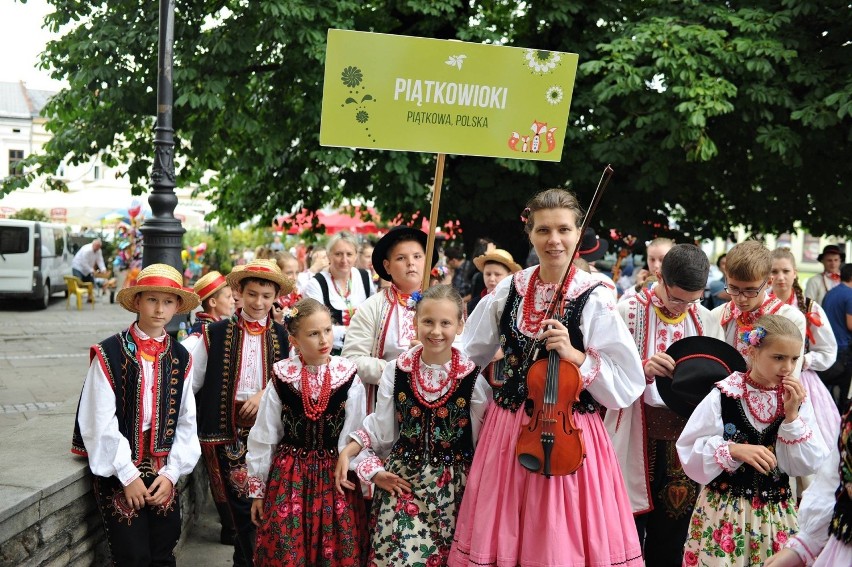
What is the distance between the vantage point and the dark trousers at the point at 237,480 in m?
4.81

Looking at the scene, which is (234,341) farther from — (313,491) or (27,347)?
(27,347)

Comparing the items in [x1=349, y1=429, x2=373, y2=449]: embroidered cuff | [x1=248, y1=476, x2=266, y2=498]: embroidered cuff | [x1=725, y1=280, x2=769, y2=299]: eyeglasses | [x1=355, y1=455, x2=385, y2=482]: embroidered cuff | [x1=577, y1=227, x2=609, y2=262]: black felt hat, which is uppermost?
[x1=577, y1=227, x2=609, y2=262]: black felt hat

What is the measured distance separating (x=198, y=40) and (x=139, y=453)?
326 inches

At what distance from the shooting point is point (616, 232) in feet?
41.8

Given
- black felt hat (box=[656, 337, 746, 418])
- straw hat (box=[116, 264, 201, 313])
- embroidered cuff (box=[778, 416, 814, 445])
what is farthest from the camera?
black felt hat (box=[656, 337, 746, 418])

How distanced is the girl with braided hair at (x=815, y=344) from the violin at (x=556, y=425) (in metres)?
1.89

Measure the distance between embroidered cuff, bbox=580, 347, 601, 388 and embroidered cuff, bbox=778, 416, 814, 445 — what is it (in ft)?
3.00

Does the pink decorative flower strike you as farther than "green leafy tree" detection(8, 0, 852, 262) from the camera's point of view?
No

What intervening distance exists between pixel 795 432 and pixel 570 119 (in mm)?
8750

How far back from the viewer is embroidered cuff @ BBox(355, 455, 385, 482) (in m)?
3.90

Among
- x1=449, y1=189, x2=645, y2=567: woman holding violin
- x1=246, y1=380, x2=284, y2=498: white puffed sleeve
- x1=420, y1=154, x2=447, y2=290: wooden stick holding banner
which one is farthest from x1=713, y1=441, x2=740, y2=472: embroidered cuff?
x1=246, y1=380, x2=284, y2=498: white puffed sleeve

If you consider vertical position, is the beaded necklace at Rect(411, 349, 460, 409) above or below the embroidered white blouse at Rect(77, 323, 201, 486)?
above

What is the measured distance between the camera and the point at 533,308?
3650 mm

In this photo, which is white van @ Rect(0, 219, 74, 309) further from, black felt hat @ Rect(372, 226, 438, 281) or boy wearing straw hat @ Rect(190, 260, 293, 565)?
black felt hat @ Rect(372, 226, 438, 281)
